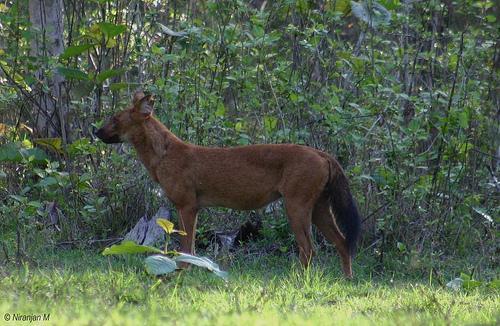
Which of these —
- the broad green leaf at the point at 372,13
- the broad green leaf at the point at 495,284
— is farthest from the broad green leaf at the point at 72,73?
the broad green leaf at the point at 495,284

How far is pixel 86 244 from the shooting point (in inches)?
357

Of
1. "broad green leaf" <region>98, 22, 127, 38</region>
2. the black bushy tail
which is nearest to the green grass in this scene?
the black bushy tail

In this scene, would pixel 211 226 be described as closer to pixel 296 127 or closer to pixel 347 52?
pixel 296 127

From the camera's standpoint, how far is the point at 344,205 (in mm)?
8281

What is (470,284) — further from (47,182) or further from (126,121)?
(47,182)

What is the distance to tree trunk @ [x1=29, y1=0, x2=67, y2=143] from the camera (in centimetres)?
981

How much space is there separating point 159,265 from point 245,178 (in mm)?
2509

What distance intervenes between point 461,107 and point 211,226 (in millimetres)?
2750

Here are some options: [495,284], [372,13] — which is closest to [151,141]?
[372,13]

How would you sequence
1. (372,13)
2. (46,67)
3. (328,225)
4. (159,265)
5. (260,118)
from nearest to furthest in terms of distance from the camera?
(159,265)
(328,225)
(372,13)
(46,67)
(260,118)

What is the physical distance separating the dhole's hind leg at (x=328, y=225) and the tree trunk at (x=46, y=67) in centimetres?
280

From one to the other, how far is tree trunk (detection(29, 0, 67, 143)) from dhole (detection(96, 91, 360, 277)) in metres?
1.12

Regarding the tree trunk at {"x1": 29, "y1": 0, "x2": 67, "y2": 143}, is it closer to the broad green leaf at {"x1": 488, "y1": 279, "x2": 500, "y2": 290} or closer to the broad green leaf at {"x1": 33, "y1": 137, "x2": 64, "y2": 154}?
the broad green leaf at {"x1": 33, "y1": 137, "x2": 64, "y2": 154}

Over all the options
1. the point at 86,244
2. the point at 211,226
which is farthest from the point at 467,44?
the point at 86,244
